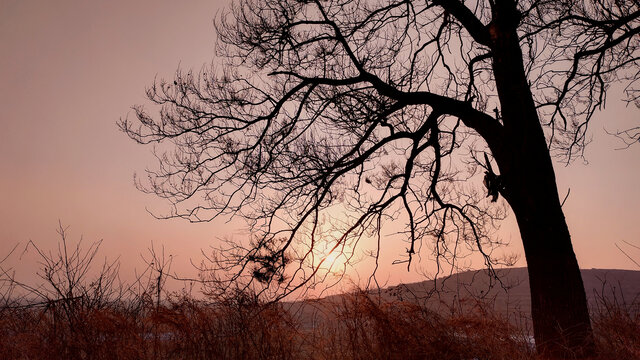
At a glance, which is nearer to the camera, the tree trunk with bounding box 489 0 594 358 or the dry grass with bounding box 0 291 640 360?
the dry grass with bounding box 0 291 640 360

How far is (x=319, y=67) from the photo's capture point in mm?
6320

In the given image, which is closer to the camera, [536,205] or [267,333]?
[267,333]

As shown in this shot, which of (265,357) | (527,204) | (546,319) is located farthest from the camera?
(527,204)

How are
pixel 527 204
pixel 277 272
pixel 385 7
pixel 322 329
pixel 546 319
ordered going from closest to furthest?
pixel 322 329 < pixel 546 319 < pixel 527 204 < pixel 277 272 < pixel 385 7

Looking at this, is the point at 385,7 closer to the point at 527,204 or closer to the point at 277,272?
the point at 527,204

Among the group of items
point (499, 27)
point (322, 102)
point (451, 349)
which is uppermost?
point (499, 27)

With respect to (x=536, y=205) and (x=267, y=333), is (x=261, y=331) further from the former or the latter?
(x=536, y=205)

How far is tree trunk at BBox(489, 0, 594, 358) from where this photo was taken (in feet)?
16.7

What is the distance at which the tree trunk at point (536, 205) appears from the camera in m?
5.08

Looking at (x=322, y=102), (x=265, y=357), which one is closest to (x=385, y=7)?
(x=322, y=102)

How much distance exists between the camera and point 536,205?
5.48m

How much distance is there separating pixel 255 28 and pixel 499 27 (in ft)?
9.91

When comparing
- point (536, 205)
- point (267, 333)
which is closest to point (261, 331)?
point (267, 333)

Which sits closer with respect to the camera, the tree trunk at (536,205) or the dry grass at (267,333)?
A: the dry grass at (267,333)
